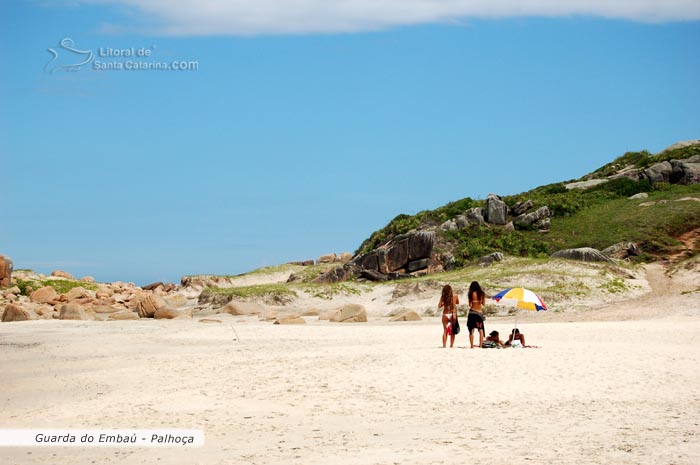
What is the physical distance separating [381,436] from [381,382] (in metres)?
4.42

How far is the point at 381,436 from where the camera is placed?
12.1m

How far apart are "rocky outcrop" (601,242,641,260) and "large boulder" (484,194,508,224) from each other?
8212mm

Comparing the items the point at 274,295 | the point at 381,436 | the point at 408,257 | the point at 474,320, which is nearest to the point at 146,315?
the point at 274,295

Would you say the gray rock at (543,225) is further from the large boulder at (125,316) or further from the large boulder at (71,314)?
the large boulder at (71,314)

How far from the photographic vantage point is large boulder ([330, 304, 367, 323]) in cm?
3322

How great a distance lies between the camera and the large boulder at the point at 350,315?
33.2 m

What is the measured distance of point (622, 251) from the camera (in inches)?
1868

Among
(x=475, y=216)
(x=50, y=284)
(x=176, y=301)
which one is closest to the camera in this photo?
(x=176, y=301)

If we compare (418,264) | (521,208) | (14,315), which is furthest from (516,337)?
(521,208)

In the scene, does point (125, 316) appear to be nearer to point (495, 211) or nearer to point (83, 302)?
point (83, 302)

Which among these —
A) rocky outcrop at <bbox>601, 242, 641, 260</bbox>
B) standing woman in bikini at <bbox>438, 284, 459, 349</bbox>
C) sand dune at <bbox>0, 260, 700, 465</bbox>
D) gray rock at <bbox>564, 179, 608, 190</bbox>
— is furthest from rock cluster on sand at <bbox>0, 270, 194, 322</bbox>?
gray rock at <bbox>564, 179, 608, 190</bbox>

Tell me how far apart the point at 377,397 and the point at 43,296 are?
120 feet

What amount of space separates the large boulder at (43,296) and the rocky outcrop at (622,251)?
31.3 meters

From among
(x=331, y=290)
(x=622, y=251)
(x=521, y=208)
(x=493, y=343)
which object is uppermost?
(x=521, y=208)
